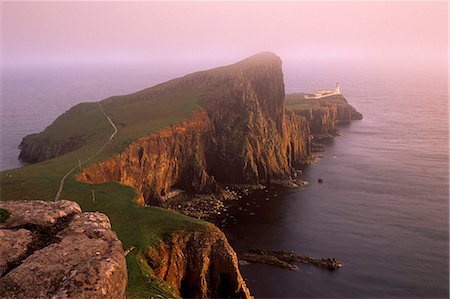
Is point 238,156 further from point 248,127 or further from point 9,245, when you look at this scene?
point 9,245

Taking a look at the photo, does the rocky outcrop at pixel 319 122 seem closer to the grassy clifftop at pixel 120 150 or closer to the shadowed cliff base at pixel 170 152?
the shadowed cliff base at pixel 170 152

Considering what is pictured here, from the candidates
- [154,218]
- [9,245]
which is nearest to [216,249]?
[154,218]

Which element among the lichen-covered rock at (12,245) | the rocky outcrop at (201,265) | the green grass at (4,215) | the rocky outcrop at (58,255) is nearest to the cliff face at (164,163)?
the rocky outcrop at (201,265)

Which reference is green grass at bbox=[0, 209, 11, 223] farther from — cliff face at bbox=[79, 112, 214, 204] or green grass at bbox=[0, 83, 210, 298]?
cliff face at bbox=[79, 112, 214, 204]

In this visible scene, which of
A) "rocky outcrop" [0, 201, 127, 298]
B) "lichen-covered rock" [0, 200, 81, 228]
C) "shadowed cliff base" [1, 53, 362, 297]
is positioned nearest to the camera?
"rocky outcrop" [0, 201, 127, 298]

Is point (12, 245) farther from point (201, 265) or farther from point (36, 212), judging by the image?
point (201, 265)

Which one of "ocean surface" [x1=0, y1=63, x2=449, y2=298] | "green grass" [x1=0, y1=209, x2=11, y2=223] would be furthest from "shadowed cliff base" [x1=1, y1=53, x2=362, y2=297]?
"green grass" [x1=0, y1=209, x2=11, y2=223]
